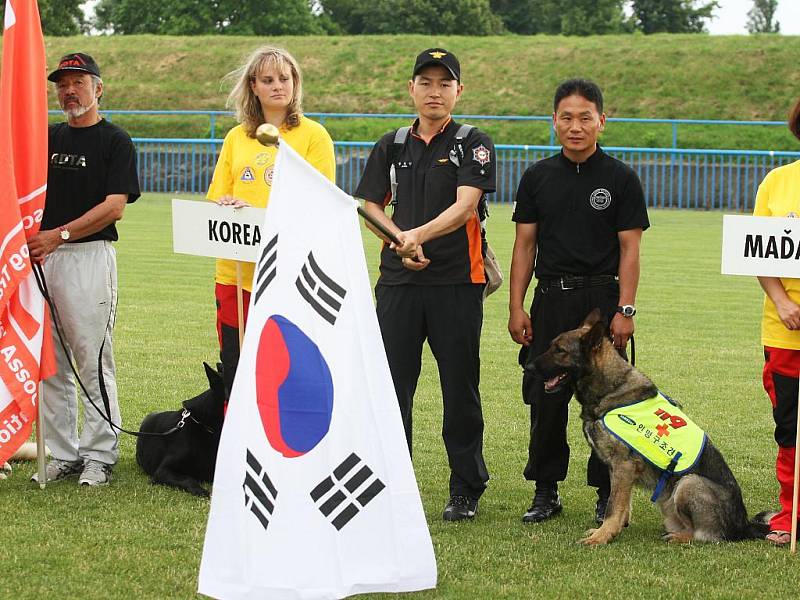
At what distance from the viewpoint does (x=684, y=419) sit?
5.73m

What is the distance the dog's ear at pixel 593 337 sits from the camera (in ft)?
18.2

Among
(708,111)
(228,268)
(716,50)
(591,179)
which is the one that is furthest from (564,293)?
(716,50)

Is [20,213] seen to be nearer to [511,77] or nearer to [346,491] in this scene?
[346,491]

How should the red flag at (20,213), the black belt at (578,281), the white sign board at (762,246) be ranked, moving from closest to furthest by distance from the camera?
the white sign board at (762,246), the black belt at (578,281), the red flag at (20,213)

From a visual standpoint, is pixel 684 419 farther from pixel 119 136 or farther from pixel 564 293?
pixel 119 136

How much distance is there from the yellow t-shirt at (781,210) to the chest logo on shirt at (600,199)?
2.27ft

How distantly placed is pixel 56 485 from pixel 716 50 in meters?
39.0

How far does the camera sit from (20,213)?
609 cm

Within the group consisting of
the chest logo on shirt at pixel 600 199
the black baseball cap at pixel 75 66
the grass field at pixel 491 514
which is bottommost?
the grass field at pixel 491 514

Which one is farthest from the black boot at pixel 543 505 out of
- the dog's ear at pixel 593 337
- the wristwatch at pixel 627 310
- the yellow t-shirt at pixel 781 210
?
the yellow t-shirt at pixel 781 210

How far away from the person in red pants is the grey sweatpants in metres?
3.36

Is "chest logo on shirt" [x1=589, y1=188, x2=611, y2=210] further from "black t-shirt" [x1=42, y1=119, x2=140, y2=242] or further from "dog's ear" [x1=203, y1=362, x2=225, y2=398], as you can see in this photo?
"black t-shirt" [x1=42, y1=119, x2=140, y2=242]

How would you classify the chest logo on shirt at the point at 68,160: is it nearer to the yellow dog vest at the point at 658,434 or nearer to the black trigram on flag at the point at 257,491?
the black trigram on flag at the point at 257,491

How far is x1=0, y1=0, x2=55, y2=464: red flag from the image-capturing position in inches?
238
